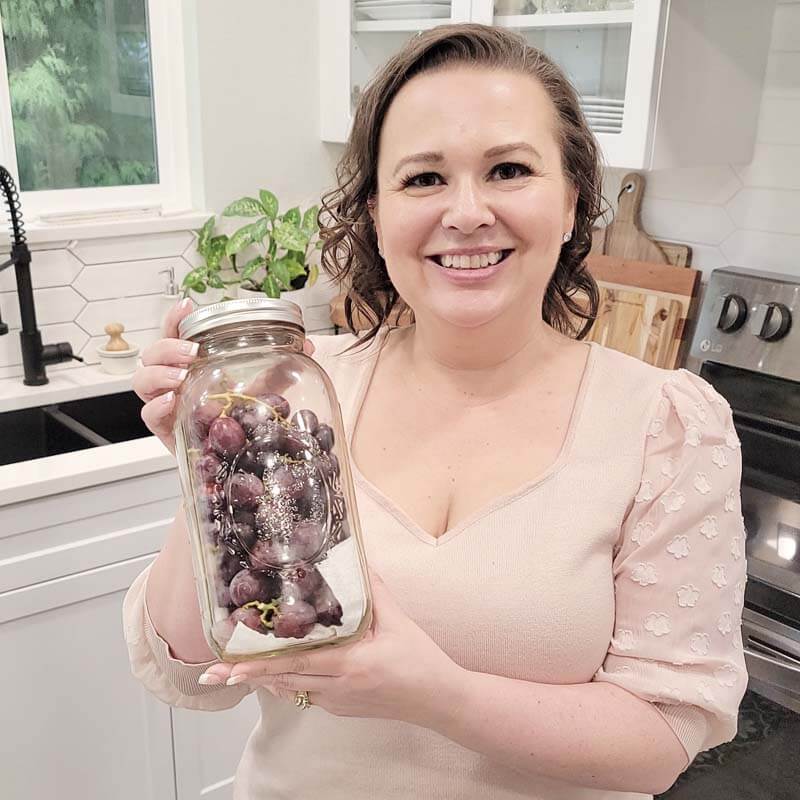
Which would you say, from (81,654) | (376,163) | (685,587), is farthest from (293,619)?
(81,654)

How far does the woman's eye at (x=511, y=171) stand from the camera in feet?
2.94

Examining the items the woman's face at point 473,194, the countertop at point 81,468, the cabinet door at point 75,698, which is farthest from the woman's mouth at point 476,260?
the cabinet door at point 75,698

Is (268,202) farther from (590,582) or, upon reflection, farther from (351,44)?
(590,582)

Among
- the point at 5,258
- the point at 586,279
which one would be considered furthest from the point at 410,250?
the point at 5,258

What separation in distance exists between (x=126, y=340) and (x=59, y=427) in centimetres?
28

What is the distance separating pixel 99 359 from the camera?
2098mm

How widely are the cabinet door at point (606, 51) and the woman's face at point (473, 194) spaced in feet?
2.71

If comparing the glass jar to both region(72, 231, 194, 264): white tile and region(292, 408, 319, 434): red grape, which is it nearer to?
region(292, 408, 319, 434): red grape

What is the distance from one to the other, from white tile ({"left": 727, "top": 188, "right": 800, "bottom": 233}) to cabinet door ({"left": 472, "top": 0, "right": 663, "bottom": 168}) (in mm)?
276

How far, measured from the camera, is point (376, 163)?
993 millimetres

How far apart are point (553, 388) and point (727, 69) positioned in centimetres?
108

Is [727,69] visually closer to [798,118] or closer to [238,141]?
[798,118]

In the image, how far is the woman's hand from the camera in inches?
30.4

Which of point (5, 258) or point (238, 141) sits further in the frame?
point (238, 141)
